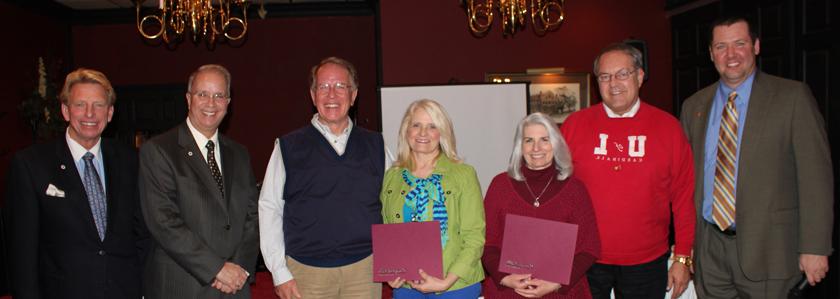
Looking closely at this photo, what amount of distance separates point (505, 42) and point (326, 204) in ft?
14.9

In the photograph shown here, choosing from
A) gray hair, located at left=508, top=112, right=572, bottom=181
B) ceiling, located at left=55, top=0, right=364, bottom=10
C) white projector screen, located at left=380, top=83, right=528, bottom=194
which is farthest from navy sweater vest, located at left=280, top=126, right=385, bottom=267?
ceiling, located at left=55, top=0, right=364, bottom=10

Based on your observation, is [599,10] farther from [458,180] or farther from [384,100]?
[458,180]

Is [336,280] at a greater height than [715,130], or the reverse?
[715,130]

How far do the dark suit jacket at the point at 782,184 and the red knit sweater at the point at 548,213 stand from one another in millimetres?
723

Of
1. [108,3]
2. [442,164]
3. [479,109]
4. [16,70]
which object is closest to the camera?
[442,164]

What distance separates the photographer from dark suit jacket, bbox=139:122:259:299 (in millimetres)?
2555

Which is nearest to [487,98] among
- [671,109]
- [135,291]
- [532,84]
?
[532,84]

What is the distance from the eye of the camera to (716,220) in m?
2.76

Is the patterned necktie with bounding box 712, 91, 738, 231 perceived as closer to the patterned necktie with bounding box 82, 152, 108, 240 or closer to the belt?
the belt

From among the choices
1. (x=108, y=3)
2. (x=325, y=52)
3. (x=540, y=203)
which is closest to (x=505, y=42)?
(x=325, y=52)

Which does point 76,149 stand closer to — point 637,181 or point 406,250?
point 406,250

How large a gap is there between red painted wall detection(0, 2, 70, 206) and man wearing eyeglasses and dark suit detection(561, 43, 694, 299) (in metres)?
6.25

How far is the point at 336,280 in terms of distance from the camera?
106 inches

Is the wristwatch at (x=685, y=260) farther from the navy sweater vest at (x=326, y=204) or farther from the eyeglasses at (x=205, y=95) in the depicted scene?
Answer: the eyeglasses at (x=205, y=95)
